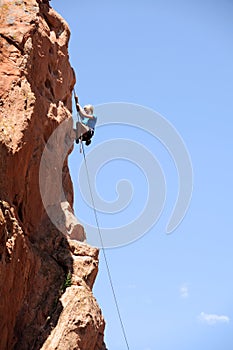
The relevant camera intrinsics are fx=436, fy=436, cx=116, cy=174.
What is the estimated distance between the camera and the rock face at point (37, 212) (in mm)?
14828

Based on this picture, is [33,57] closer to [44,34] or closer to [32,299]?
[44,34]

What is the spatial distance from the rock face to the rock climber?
3100 mm

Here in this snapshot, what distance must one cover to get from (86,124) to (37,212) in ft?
30.4

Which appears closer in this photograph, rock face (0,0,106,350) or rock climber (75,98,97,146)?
rock face (0,0,106,350)

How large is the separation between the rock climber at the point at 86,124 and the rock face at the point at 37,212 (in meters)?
3.10

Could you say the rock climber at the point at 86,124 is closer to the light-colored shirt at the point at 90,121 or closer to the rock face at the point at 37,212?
the light-colored shirt at the point at 90,121

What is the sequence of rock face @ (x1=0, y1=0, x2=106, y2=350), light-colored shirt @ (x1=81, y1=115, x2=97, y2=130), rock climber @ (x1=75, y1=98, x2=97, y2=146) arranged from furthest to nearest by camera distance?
light-colored shirt @ (x1=81, y1=115, x2=97, y2=130)
rock climber @ (x1=75, y1=98, x2=97, y2=146)
rock face @ (x1=0, y1=0, x2=106, y2=350)

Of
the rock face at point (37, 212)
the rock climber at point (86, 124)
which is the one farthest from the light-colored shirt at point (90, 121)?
the rock face at point (37, 212)

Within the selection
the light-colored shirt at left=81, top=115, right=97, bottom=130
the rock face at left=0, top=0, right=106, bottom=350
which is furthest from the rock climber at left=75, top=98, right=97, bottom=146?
the rock face at left=0, top=0, right=106, bottom=350

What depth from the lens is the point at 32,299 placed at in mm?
16609

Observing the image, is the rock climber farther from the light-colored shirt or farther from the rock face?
the rock face

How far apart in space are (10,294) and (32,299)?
2.39 m

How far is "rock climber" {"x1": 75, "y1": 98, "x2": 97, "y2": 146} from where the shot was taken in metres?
25.7

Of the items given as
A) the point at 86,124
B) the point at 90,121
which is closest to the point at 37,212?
the point at 86,124
